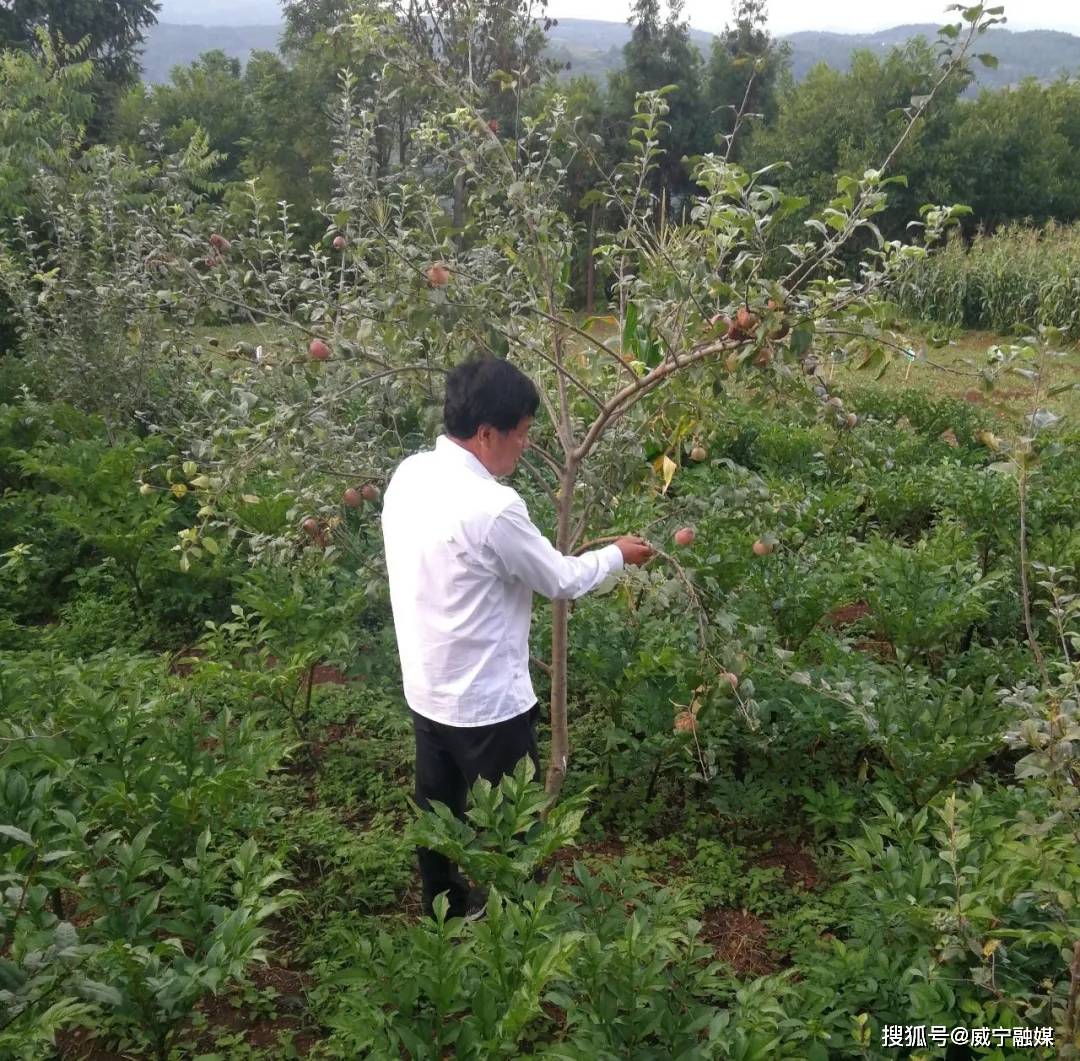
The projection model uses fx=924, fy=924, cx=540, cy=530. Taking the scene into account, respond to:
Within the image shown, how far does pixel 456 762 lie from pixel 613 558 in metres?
0.75

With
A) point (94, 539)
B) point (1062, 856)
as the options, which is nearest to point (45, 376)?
point (94, 539)

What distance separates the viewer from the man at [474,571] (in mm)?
2240

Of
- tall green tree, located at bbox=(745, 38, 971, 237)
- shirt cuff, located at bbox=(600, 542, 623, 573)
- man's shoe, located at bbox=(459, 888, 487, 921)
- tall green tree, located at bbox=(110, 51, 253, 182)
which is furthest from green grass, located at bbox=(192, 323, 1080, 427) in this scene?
tall green tree, located at bbox=(110, 51, 253, 182)

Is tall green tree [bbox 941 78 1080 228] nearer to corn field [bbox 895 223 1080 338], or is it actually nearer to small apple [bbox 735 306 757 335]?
corn field [bbox 895 223 1080 338]

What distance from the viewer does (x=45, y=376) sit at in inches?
306

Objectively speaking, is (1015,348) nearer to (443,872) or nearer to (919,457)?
(443,872)

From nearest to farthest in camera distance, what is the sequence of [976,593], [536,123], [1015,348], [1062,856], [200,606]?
1. [1015,348]
2. [1062,856]
3. [536,123]
4. [976,593]
5. [200,606]

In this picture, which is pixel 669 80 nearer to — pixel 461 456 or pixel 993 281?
pixel 993 281

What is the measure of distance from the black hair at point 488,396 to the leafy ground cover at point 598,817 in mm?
672

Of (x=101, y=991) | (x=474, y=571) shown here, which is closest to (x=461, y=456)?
(x=474, y=571)

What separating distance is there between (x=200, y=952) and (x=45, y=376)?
691 centimetres

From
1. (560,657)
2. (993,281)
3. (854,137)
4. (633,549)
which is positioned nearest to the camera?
(633,549)

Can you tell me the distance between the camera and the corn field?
16.0 metres

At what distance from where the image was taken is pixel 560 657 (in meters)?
3.08
